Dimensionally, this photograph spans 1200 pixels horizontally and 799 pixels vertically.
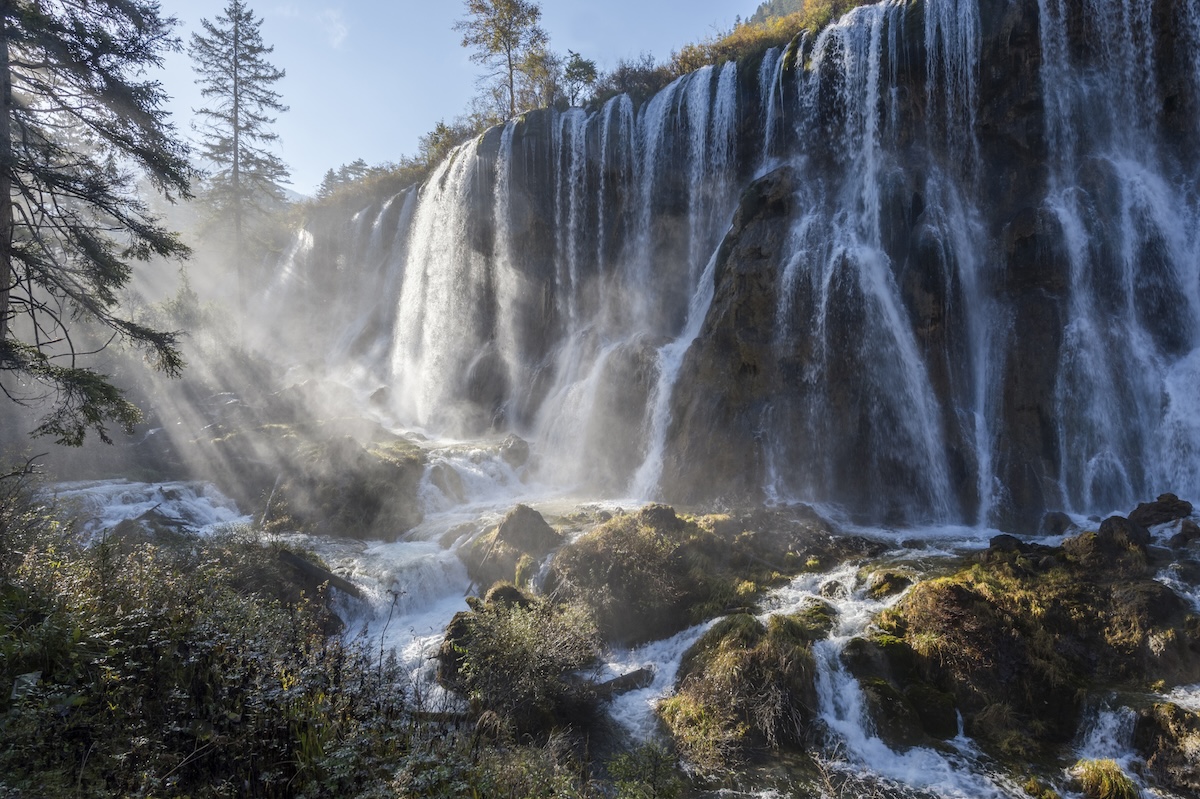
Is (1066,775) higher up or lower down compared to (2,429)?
lower down

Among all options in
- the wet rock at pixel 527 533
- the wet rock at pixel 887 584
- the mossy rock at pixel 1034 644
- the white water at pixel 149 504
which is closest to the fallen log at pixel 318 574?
the wet rock at pixel 527 533

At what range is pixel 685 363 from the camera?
18734mm

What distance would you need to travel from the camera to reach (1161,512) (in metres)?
10.9

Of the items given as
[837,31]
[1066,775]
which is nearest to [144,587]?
[1066,775]

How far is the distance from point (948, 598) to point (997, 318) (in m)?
10.2

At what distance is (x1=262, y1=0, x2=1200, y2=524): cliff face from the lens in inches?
562

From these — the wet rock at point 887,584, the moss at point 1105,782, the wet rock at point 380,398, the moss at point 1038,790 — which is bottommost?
the moss at point 1038,790

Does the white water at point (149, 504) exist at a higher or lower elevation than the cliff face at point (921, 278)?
lower

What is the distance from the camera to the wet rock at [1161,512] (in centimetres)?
1084

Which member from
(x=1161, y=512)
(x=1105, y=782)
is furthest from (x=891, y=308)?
(x=1105, y=782)

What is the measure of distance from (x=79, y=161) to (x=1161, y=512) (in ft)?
60.2

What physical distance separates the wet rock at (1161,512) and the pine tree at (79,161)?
1617 cm

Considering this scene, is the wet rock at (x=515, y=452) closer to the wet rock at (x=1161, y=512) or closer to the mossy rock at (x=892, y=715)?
the mossy rock at (x=892, y=715)

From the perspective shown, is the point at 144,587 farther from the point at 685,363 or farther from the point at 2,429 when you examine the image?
the point at 2,429
